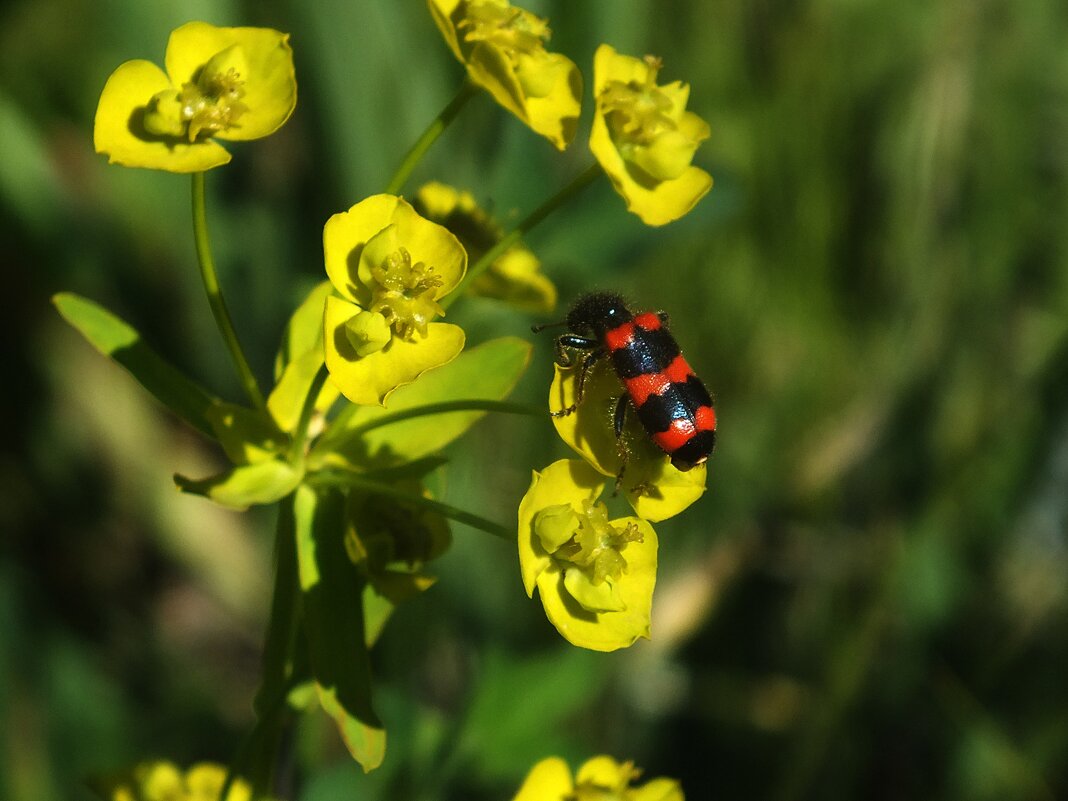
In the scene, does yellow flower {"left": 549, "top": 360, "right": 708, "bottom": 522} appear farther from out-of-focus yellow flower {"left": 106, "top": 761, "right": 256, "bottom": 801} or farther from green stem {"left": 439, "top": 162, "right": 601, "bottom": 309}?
out-of-focus yellow flower {"left": 106, "top": 761, "right": 256, "bottom": 801}

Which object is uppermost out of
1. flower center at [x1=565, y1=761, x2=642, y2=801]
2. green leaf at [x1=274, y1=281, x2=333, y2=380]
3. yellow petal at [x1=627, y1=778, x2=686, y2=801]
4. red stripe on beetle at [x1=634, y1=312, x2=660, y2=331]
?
green leaf at [x1=274, y1=281, x2=333, y2=380]

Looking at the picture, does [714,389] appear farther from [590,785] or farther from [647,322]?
[590,785]

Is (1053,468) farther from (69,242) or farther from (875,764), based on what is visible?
(69,242)

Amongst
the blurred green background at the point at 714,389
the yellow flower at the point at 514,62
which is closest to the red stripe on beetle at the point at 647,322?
the yellow flower at the point at 514,62

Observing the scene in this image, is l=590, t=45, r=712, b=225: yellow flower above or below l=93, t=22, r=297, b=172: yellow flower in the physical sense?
below

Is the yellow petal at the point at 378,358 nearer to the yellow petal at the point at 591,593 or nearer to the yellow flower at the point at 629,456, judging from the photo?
the yellow flower at the point at 629,456

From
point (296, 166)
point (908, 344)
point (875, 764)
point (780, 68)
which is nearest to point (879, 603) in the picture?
point (875, 764)

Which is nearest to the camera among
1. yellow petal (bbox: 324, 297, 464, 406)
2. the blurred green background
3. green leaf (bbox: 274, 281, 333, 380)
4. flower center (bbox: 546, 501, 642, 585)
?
yellow petal (bbox: 324, 297, 464, 406)

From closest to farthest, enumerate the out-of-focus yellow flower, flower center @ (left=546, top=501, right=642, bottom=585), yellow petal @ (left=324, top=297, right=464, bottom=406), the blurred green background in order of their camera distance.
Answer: yellow petal @ (left=324, top=297, right=464, bottom=406) → flower center @ (left=546, top=501, right=642, bottom=585) → the out-of-focus yellow flower → the blurred green background

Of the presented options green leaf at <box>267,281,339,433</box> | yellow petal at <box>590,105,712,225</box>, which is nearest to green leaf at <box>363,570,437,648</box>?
green leaf at <box>267,281,339,433</box>
